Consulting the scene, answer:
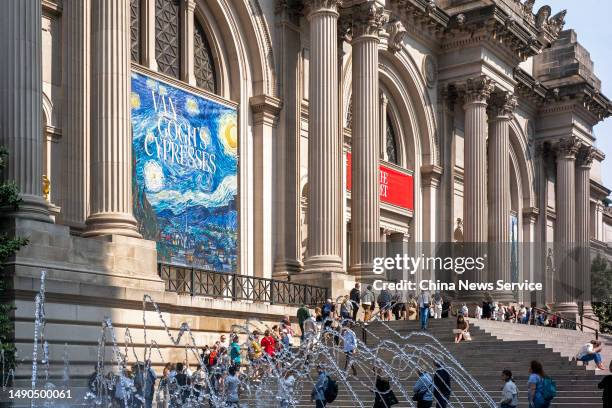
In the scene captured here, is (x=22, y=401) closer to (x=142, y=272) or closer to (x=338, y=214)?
(x=142, y=272)

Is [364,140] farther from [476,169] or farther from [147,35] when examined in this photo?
[476,169]

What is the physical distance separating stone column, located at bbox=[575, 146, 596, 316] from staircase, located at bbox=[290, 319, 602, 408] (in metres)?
27.8

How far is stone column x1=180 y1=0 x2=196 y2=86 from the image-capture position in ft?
104

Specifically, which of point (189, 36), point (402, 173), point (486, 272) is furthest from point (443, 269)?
point (189, 36)

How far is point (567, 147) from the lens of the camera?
56812 millimetres

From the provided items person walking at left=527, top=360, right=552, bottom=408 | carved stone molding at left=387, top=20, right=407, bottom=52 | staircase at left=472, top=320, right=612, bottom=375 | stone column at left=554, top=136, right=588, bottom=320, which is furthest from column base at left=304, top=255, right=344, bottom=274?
stone column at left=554, top=136, right=588, bottom=320

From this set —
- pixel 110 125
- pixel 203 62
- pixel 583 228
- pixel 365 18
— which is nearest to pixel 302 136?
pixel 365 18

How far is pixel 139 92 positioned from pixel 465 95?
804 inches

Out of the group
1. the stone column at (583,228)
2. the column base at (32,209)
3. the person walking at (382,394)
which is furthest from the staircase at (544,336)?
the stone column at (583,228)

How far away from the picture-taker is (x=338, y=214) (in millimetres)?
34125

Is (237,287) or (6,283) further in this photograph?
(237,287)

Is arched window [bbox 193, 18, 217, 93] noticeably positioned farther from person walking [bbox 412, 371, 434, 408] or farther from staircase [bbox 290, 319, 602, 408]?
person walking [bbox 412, 371, 434, 408]

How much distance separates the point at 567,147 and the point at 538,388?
39.4m

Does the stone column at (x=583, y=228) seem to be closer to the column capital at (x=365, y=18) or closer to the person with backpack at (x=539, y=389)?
the column capital at (x=365, y=18)
